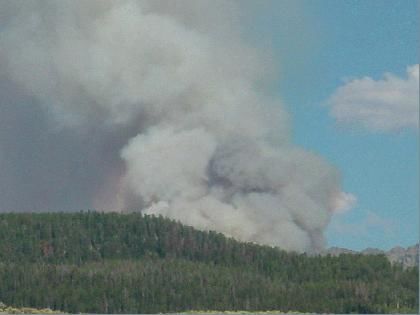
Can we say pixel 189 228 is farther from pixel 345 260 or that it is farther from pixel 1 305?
pixel 1 305

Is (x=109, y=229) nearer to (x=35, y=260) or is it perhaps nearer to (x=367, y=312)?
(x=35, y=260)

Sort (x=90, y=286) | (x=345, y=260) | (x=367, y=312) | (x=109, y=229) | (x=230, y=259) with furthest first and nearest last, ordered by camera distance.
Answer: (x=109, y=229) < (x=230, y=259) < (x=345, y=260) < (x=90, y=286) < (x=367, y=312)

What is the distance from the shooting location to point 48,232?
198 feet

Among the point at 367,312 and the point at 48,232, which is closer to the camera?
the point at 367,312

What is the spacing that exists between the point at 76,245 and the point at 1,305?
12765 mm

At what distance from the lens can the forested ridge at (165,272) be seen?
4794cm

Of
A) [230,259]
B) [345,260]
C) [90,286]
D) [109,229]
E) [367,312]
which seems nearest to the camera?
[367,312]

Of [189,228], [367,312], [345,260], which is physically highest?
[189,228]

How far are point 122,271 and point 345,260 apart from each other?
356 inches

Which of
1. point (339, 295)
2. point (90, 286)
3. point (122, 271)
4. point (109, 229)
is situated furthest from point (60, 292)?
point (109, 229)

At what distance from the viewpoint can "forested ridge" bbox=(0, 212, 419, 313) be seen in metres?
47.9

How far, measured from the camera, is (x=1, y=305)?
4684 cm

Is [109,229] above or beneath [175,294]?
above

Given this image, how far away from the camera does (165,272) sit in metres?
53.5
